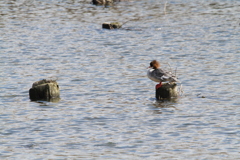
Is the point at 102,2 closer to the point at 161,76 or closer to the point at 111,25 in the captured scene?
the point at 111,25

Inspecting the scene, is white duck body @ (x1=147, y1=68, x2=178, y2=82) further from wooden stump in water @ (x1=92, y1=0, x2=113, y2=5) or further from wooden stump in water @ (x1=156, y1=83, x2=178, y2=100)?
wooden stump in water @ (x1=92, y1=0, x2=113, y2=5)

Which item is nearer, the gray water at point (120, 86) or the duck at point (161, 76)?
the gray water at point (120, 86)

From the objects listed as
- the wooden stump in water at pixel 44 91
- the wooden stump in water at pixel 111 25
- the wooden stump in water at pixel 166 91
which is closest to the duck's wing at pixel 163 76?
the wooden stump in water at pixel 166 91

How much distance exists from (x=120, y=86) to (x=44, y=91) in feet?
11.3

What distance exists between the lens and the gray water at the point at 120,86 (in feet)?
48.2

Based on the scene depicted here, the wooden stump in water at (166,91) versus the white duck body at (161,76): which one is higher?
the white duck body at (161,76)

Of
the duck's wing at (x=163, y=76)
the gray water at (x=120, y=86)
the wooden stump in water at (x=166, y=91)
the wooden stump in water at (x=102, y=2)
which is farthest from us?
the wooden stump in water at (x=102, y=2)

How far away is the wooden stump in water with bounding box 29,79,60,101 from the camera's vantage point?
64.8ft

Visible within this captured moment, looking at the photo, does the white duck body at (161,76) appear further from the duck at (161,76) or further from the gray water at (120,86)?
the gray water at (120,86)

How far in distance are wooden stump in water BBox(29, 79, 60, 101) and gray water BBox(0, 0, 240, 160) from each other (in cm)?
36

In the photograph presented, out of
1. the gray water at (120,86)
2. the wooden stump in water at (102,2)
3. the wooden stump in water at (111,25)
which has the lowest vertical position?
the gray water at (120,86)

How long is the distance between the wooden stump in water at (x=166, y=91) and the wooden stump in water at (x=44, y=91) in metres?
3.51

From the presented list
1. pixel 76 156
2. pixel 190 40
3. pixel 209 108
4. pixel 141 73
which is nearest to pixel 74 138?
pixel 76 156

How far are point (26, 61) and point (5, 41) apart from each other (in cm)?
650
